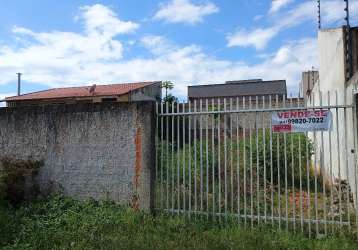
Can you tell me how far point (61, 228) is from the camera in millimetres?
5938

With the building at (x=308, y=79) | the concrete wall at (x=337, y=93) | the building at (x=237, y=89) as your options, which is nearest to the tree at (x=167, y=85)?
the building at (x=237, y=89)

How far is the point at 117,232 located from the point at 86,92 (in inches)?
889

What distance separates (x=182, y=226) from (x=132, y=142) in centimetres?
174

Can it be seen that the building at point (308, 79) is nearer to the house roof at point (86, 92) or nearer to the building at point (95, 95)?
the building at point (95, 95)

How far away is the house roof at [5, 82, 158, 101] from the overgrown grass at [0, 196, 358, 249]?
717 inches

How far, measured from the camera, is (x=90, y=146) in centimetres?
699

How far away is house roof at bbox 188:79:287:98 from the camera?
4075 cm

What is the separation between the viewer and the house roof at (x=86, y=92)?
2536 centimetres

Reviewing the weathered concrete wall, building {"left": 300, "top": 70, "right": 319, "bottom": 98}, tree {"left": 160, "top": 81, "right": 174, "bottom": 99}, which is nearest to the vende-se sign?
the weathered concrete wall

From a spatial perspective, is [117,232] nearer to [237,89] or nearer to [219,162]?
[219,162]

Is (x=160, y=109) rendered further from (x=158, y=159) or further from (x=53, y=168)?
(x=53, y=168)

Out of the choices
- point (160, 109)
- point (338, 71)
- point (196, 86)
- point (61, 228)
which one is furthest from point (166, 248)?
point (196, 86)

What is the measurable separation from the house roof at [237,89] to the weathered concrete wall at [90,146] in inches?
1322

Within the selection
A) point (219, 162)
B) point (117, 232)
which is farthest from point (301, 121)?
point (117, 232)
